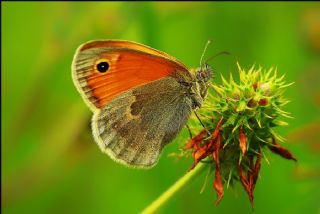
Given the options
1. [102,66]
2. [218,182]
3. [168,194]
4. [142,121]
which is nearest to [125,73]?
[102,66]

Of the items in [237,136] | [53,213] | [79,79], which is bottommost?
[53,213]

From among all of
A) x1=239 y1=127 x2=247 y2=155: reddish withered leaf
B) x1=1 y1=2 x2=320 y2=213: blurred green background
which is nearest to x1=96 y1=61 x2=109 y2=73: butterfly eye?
x1=1 y1=2 x2=320 y2=213: blurred green background

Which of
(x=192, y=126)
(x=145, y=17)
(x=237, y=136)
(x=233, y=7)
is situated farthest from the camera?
(x=233, y=7)

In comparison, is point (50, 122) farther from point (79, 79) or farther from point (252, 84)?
point (252, 84)

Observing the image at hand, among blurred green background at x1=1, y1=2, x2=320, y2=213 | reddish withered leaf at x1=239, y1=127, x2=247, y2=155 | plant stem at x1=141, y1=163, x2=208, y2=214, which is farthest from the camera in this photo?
blurred green background at x1=1, y1=2, x2=320, y2=213

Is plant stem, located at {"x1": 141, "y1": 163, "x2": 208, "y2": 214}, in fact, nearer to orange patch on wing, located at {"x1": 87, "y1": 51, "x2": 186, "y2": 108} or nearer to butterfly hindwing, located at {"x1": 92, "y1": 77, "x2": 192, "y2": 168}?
butterfly hindwing, located at {"x1": 92, "y1": 77, "x2": 192, "y2": 168}

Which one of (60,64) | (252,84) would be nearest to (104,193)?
(60,64)
